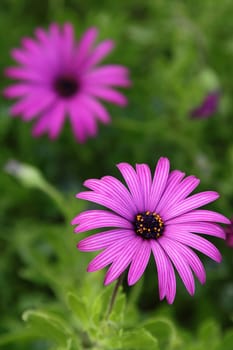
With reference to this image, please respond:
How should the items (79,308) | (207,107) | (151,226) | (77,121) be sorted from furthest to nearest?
(207,107) → (77,121) → (79,308) → (151,226)

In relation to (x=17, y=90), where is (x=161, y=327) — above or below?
below

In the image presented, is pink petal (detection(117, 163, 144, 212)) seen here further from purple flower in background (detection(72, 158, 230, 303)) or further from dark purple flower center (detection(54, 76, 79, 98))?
dark purple flower center (detection(54, 76, 79, 98))

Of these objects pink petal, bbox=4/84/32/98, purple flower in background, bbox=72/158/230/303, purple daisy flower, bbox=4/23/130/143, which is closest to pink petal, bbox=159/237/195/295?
purple flower in background, bbox=72/158/230/303

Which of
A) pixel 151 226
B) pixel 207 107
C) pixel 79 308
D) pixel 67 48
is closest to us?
pixel 151 226

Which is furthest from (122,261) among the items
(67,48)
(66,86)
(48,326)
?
(67,48)

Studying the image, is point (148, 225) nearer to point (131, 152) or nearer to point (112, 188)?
point (112, 188)

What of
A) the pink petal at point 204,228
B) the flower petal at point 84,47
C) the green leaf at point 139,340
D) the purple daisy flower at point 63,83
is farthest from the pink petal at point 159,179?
the flower petal at point 84,47

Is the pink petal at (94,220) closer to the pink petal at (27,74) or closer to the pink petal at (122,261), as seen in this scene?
the pink petal at (122,261)

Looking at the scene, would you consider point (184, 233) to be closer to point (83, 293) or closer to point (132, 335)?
point (132, 335)
